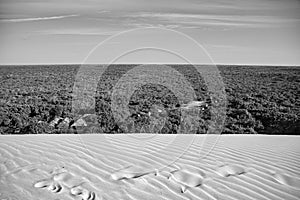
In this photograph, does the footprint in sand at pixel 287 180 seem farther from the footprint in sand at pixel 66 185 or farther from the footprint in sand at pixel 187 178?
the footprint in sand at pixel 66 185

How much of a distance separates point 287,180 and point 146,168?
1.92 m

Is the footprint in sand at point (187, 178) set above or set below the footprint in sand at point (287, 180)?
below

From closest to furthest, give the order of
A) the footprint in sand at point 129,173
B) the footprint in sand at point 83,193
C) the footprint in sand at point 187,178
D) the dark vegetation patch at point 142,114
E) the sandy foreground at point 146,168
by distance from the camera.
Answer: the footprint in sand at point 83,193, the sandy foreground at point 146,168, the footprint in sand at point 187,178, the footprint in sand at point 129,173, the dark vegetation patch at point 142,114

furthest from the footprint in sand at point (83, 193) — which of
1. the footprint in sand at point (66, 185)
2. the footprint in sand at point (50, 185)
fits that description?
the footprint in sand at point (50, 185)

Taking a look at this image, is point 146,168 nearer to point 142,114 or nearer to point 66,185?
point 66,185

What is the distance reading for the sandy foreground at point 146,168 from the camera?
4.23 m

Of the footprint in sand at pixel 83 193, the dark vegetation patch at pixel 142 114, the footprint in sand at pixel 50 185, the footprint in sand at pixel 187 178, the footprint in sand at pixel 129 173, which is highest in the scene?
the footprint in sand at pixel 187 178

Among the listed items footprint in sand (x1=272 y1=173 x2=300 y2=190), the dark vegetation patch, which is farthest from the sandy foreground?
the dark vegetation patch

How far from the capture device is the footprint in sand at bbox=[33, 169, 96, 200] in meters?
4.17

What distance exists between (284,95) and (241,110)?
5.07 meters

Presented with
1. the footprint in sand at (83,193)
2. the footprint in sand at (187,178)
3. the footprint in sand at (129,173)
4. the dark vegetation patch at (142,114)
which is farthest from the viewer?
the dark vegetation patch at (142,114)

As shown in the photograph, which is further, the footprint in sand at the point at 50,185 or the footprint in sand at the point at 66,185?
the footprint in sand at the point at 50,185

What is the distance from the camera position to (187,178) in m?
4.67

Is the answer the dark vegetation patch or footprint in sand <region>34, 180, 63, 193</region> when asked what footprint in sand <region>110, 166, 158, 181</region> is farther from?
the dark vegetation patch
